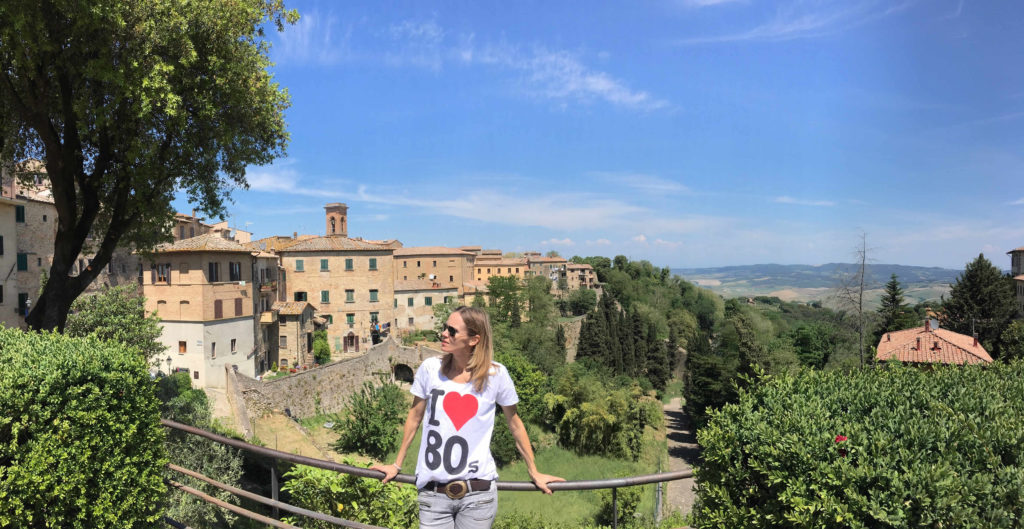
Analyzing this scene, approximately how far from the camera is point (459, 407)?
10.6 feet

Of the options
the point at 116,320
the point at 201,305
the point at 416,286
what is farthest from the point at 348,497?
the point at 416,286

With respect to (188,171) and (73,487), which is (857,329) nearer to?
(188,171)

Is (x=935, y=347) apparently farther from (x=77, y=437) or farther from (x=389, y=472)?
(x=77, y=437)

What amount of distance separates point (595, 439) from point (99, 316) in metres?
28.0

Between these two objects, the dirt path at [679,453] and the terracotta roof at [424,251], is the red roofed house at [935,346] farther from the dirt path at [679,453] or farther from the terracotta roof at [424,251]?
the terracotta roof at [424,251]

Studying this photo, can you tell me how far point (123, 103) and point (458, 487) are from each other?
10.2 m

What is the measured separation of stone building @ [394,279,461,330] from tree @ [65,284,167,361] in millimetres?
30112

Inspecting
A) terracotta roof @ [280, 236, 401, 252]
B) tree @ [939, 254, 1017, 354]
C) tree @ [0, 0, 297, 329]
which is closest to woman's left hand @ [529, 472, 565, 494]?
tree @ [0, 0, 297, 329]

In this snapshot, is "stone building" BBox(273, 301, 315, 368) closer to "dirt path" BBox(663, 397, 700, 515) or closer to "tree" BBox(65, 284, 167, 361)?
"tree" BBox(65, 284, 167, 361)

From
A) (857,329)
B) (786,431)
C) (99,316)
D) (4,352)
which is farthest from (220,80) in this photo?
(857,329)

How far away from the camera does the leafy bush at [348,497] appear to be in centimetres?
486

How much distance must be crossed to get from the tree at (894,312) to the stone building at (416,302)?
1568 inches

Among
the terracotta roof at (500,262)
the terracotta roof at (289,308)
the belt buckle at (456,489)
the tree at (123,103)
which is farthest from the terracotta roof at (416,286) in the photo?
the belt buckle at (456,489)

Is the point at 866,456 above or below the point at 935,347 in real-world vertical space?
above
